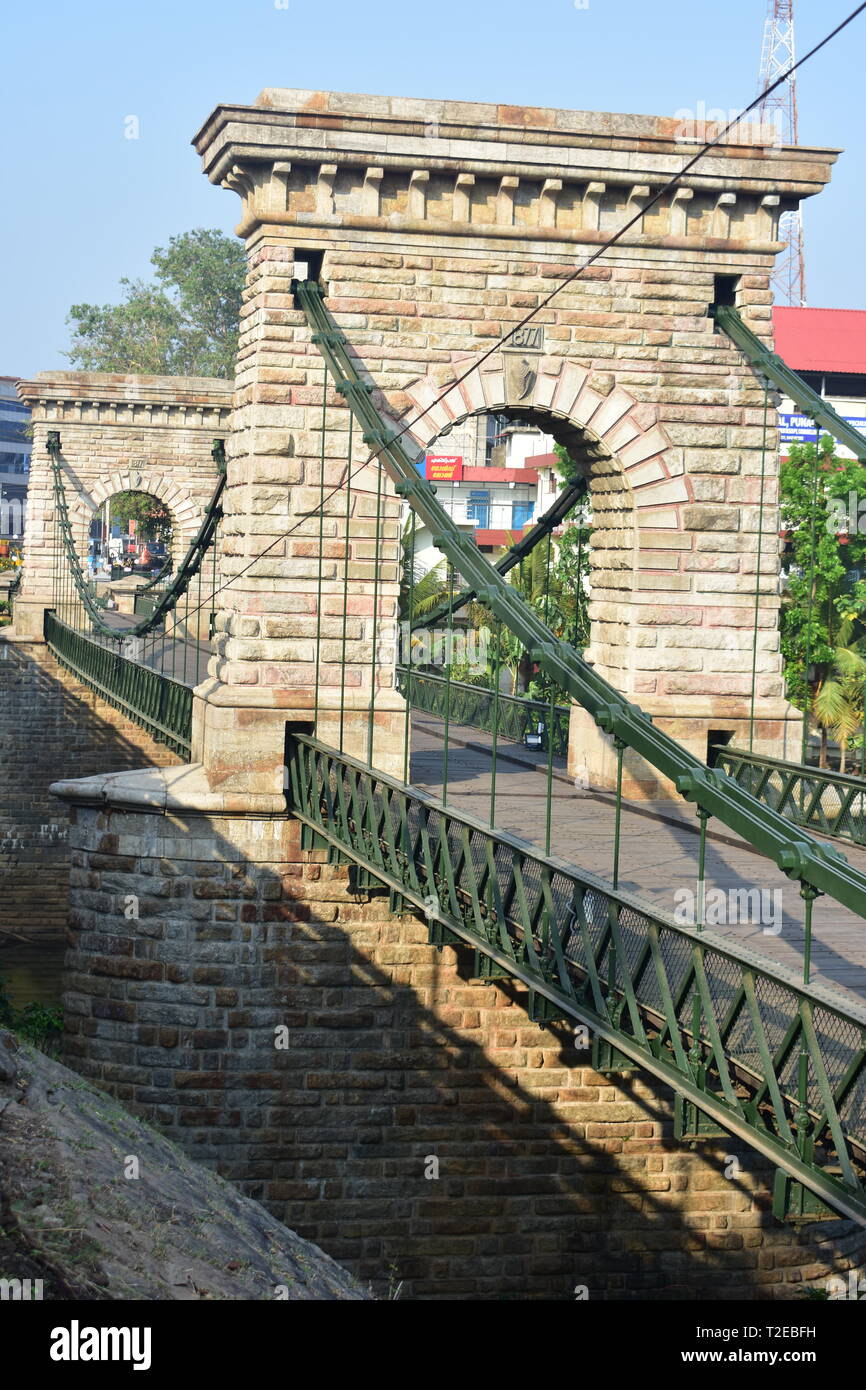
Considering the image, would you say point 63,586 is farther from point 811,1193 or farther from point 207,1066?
point 811,1193

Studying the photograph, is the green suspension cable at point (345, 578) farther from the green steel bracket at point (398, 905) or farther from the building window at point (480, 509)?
the building window at point (480, 509)

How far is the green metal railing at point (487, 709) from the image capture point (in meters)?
22.9

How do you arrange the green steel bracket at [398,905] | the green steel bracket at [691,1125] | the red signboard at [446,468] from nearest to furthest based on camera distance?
the green steel bracket at [691,1125], the green steel bracket at [398,905], the red signboard at [446,468]

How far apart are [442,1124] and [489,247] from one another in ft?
25.9

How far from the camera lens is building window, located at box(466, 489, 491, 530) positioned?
57719mm

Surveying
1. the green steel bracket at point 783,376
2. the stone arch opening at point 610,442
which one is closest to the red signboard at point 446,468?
the stone arch opening at point 610,442

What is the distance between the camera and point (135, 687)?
2575cm

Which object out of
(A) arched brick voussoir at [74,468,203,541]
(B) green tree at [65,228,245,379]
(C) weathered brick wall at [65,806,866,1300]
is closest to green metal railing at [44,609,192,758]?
(C) weathered brick wall at [65,806,866,1300]

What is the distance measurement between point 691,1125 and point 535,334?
345 inches

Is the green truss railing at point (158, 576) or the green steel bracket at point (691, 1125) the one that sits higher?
the green truss railing at point (158, 576)

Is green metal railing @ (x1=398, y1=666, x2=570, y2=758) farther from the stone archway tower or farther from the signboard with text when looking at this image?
the signboard with text

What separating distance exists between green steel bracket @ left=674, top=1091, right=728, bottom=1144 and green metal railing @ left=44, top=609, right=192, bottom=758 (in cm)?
968

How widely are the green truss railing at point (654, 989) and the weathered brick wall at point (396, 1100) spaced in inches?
61.3

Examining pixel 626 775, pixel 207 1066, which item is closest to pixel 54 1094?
pixel 207 1066
